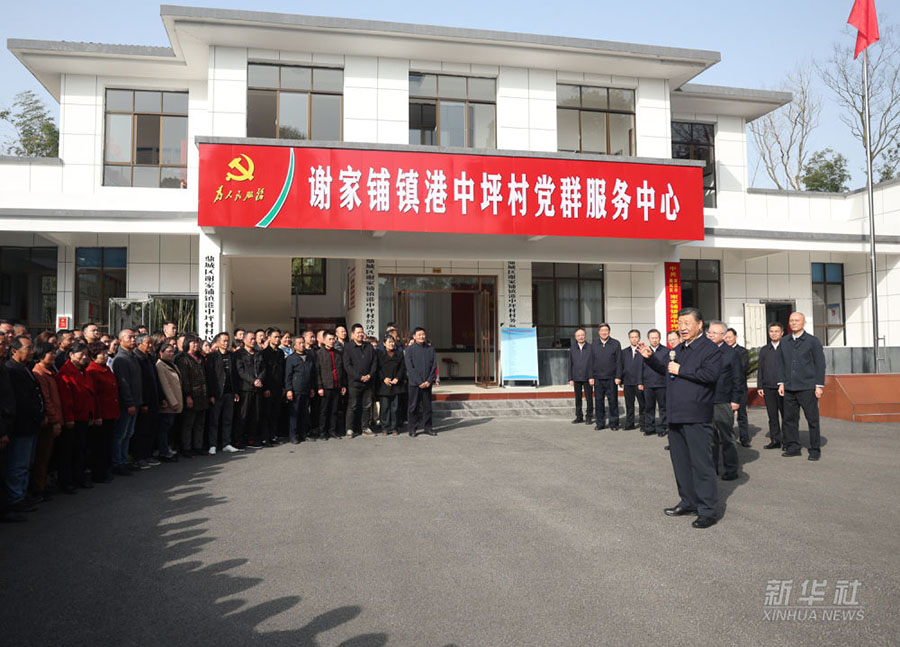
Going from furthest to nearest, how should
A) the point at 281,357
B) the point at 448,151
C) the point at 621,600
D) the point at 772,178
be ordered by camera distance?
the point at 772,178
the point at 448,151
the point at 281,357
the point at 621,600

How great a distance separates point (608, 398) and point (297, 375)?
501 centimetres

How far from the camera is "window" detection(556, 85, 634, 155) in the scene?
14039 millimetres

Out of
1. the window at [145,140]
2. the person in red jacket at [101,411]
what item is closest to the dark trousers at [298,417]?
the person in red jacket at [101,411]

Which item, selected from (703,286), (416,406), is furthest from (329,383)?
(703,286)

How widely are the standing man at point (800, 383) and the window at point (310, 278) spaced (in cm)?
1557

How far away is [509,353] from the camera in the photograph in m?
13.8

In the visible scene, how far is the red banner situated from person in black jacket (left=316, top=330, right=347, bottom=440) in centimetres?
278

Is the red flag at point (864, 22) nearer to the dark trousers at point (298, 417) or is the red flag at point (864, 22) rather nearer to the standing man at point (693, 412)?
the standing man at point (693, 412)

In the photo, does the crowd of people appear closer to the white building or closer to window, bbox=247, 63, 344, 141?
the white building

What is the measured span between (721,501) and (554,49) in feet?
33.2

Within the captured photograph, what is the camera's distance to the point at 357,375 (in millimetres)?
9828

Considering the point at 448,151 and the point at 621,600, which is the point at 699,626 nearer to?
the point at 621,600

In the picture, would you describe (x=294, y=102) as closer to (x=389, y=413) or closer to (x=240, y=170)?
(x=240, y=170)

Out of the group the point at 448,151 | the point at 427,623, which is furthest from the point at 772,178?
the point at 427,623
